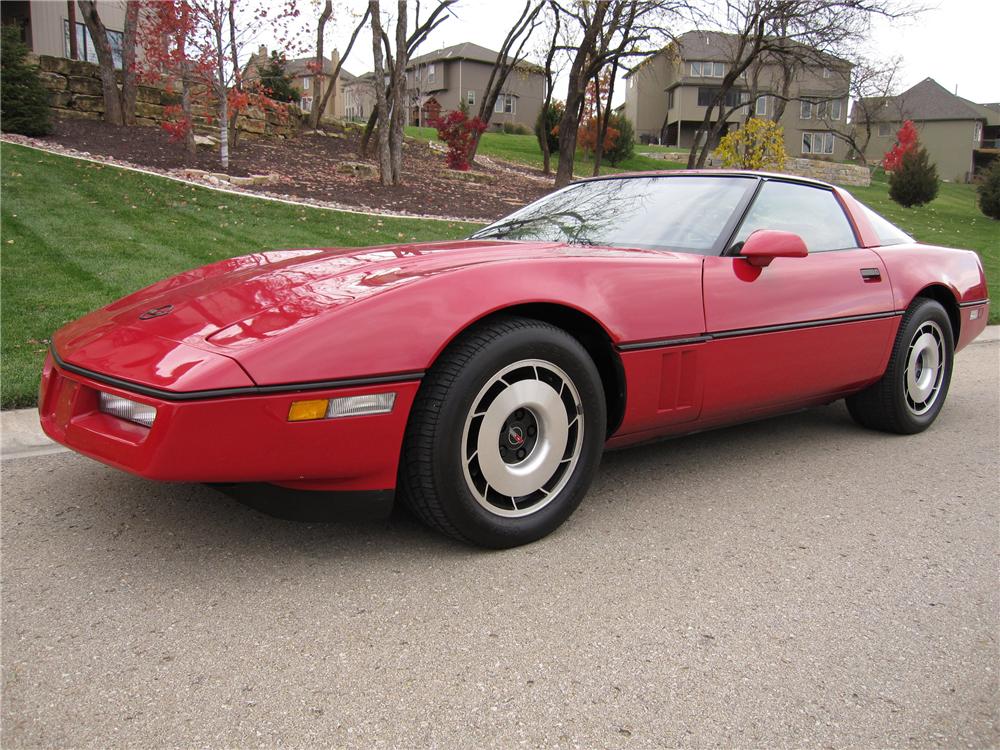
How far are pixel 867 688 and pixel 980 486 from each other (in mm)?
1884

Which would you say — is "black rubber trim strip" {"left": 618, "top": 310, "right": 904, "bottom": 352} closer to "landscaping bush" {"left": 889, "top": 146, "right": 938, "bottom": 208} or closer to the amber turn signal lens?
the amber turn signal lens

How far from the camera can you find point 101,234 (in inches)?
326

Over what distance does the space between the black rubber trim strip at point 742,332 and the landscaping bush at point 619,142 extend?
30.9 meters

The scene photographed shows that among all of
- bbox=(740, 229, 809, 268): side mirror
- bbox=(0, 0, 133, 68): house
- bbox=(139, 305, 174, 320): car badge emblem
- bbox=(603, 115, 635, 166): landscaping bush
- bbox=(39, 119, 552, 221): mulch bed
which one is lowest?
bbox=(139, 305, 174, 320): car badge emblem

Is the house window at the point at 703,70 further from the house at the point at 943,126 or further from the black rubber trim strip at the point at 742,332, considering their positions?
the black rubber trim strip at the point at 742,332

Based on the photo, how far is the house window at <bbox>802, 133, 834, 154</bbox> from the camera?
5219 cm

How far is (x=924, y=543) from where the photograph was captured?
2.80m

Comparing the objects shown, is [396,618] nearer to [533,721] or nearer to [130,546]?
[533,721]

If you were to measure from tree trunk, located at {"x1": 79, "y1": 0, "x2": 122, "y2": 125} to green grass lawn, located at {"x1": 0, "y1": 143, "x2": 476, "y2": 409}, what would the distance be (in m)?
4.29

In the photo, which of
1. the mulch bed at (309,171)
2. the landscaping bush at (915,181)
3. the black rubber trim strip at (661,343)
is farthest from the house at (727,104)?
→ the black rubber trim strip at (661,343)

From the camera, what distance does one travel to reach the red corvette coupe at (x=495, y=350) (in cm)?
218

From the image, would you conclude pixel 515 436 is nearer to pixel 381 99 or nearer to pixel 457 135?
pixel 381 99

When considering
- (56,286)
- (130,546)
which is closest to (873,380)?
(130,546)

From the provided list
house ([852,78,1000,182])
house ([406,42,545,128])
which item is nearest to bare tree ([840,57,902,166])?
house ([852,78,1000,182])
